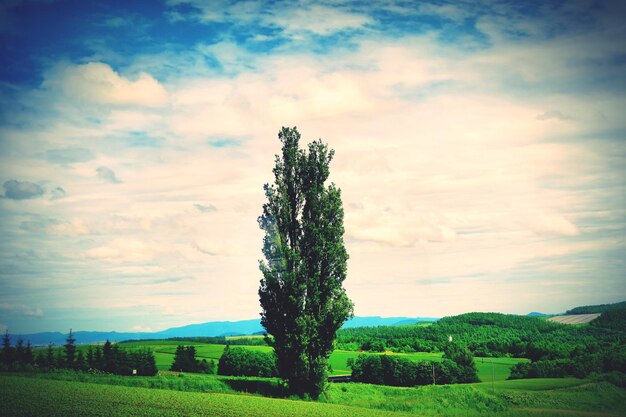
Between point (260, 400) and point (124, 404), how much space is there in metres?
9.93

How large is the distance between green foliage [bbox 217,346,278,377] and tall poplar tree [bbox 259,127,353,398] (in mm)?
43136

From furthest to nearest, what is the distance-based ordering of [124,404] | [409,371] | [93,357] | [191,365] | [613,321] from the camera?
[613,321] → [93,357] → [409,371] → [191,365] → [124,404]

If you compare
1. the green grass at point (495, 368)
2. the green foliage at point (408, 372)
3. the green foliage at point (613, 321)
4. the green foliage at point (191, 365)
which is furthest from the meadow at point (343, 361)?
the green foliage at point (613, 321)

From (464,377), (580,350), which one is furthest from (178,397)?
(580,350)

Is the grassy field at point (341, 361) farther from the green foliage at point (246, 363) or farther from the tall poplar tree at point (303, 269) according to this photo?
the tall poplar tree at point (303, 269)

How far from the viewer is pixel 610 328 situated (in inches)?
5709

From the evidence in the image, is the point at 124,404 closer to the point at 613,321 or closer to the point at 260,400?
the point at 260,400

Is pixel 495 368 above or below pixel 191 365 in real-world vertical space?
below

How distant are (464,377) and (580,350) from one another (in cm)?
2465

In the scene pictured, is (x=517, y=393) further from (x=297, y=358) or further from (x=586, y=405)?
(x=297, y=358)

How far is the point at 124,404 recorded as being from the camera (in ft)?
94.9

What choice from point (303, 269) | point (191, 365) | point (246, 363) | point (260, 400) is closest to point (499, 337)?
point (246, 363)

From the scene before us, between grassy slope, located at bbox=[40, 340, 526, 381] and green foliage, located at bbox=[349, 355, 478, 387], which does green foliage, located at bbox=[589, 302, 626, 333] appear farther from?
green foliage, located at bbox=[349, 355, 478, 387]

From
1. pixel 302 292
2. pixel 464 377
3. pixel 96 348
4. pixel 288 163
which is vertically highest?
pixel 288 163
